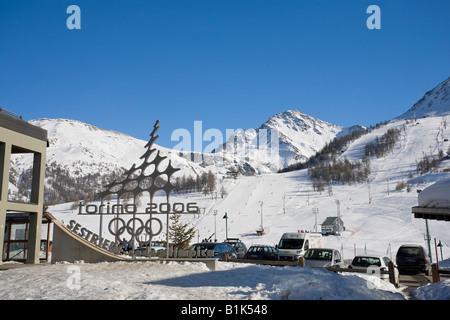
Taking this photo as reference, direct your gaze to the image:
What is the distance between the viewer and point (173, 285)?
1188 cm

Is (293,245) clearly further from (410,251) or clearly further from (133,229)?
(133,229)

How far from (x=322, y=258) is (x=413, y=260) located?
4.92m

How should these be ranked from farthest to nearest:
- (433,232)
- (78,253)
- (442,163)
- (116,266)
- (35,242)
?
1. (442,163)
2. (433,232)
3. (35,242)
4. (78,253)
5. (116,266)

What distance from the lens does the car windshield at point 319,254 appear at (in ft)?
72.1

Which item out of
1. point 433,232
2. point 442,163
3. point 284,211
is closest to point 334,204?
point 284,211

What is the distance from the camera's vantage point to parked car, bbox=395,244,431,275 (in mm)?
22156

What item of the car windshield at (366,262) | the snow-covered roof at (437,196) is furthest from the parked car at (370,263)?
the snow-covered roof at (437,196)

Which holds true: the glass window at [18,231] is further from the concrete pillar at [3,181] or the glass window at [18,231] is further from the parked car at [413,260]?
the parked car at [413,260]

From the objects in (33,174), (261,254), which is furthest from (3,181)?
(261,254)

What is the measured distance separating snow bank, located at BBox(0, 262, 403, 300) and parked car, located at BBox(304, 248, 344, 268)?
21.2 ft

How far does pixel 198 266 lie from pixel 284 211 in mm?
61456

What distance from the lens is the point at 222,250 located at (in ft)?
84.8

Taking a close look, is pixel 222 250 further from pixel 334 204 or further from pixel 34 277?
pixel 334 204
